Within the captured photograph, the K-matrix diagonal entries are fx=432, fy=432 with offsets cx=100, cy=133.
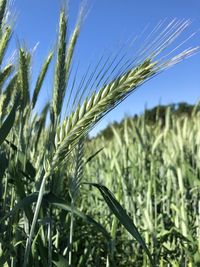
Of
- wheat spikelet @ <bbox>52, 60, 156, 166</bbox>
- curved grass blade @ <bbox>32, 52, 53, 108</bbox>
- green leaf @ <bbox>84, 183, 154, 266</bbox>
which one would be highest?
curved grass blade @ <bbox>32, 52, 53, 108</bbox>

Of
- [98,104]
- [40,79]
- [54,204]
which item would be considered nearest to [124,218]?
[54,204]

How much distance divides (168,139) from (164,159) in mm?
436

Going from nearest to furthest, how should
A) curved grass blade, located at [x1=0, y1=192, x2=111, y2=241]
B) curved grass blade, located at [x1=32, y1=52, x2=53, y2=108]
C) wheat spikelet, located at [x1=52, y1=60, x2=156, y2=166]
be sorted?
wheat spikelet, located at [x1=52, y1=60, x2=156, y2=166] → curved grass blade, located at [x1=0, y1=192, x2=111, y2=241] → curved grass blade, located at [x1=32, y1=52, x2=53, y2=108]

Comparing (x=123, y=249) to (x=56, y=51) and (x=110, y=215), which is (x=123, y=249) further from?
(x=56, y=51)

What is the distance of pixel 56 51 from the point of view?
3.39ft

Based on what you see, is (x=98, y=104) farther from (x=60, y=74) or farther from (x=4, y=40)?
(x=4, y=40)

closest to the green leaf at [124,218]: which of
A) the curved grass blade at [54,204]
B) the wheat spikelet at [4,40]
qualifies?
the curved grass blade at [54,204]

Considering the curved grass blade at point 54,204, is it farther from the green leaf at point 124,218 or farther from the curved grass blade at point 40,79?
the curved grass blade at point 40,79

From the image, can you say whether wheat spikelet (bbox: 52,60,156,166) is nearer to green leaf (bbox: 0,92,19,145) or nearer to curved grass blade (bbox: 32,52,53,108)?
green leaf (bbox: 0,92,19,145)

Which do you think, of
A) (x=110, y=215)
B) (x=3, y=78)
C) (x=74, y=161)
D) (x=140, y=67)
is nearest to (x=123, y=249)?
(x=110, y=215)

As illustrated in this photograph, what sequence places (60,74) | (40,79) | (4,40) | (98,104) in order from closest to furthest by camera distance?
(98,104), (60,74), (4,40), (40,79)

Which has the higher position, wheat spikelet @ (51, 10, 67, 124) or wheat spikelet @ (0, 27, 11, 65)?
wheat spikelet @ (0, 27, 11, 65)

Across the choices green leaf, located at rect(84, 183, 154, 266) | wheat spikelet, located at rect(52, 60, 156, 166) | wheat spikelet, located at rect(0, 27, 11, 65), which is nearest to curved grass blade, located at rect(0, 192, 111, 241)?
green leaf, located at rect(84, 183, 154, 266)

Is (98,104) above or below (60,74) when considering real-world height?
below
